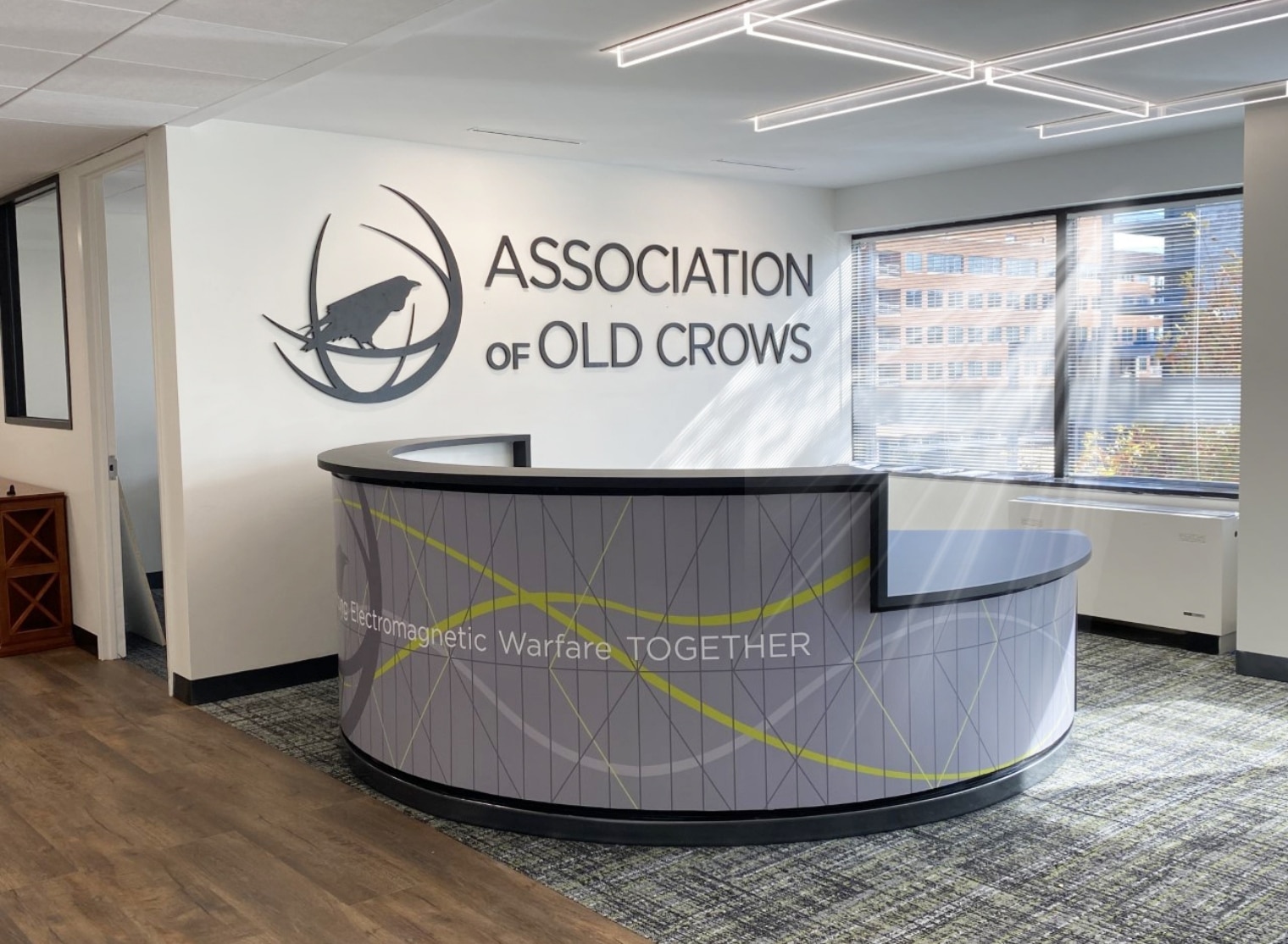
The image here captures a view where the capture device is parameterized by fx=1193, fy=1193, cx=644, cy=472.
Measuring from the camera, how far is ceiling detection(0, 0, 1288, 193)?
359cm

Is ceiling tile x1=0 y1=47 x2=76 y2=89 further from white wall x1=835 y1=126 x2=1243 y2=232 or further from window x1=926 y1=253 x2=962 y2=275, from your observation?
window x1=926 y1=253 x2=962 y2=275

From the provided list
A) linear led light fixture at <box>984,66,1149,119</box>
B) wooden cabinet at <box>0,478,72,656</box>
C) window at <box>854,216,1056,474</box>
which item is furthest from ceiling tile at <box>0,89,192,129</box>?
window at <box>854,216,1056,474</box>

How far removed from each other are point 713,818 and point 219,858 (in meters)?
1.49

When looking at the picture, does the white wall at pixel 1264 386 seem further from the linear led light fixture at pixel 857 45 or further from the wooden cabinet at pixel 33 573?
the wooden cabinet at pixel 33 573

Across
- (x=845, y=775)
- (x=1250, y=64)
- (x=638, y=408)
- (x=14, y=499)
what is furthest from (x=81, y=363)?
(x=1250, y=64)

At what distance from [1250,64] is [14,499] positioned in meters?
6.12

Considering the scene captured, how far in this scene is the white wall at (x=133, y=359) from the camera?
7648 mm

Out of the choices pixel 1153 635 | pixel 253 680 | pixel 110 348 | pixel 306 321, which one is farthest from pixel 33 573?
pixel 1153 635

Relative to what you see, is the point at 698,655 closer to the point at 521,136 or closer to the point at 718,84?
the point at 718,84

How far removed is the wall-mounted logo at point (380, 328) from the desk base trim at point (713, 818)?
2432mm

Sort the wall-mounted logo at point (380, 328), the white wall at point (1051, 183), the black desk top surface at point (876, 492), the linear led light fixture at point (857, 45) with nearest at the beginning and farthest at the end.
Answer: the black desk top surface at point (876, 492) < the linear led light fixture at point (857, 45) < the wall-mounted logo at point (380, 328) < the white wall at point (1051, 183)

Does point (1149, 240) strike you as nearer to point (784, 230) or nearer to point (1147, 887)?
point (784, 230)

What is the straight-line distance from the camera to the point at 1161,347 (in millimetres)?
6578

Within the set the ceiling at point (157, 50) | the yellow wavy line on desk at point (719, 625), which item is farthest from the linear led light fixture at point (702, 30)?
the yellow wavy line on desk at point (719, 625)
